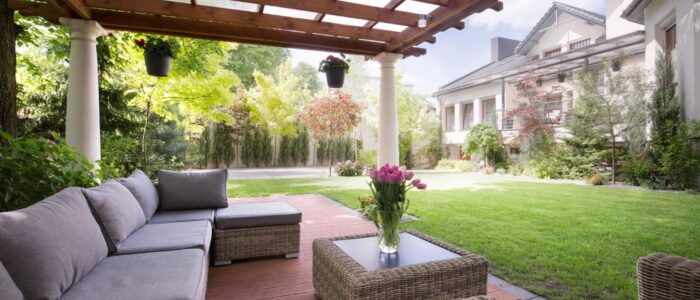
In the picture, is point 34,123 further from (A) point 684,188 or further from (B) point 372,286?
(A) point 684,188

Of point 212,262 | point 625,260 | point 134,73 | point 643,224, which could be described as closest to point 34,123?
point 134,73

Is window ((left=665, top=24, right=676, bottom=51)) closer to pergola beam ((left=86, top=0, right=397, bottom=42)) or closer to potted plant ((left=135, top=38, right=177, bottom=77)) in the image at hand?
pergola beam ((left=86, top=0, right=397, bottom=42))

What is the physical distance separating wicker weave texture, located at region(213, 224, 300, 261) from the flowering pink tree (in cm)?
838

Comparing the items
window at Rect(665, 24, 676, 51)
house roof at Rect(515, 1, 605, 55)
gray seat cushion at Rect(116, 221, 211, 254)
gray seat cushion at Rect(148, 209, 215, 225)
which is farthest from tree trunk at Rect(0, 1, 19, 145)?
house roof at Rect(515, 1, 605, 55)

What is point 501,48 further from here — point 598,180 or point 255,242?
point 255,242

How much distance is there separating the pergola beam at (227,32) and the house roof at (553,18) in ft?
36.9

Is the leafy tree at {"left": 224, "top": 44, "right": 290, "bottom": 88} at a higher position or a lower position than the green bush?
higher

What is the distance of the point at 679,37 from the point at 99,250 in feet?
34.5

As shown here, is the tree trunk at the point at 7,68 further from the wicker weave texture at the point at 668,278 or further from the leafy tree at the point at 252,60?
A: the leafy tree at the point at 252,60

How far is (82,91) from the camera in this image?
3711mm

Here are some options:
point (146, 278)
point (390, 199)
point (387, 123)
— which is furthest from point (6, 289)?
point (387, 123)

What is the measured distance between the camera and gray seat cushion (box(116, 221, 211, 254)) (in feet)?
7.48

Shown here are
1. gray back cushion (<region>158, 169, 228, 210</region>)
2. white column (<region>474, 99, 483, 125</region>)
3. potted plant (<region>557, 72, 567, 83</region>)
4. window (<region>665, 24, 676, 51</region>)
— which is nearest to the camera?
gray back cushion (<region>158, 169, 228, 210</region>)

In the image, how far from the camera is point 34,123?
21.9ft
